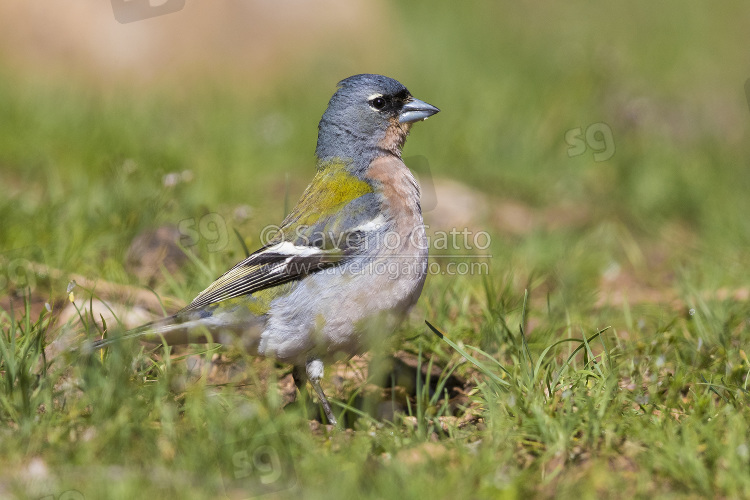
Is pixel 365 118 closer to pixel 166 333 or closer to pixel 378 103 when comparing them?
pixel 378 103

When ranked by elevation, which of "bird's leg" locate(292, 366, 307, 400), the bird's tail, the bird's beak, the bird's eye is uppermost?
the bird's eye

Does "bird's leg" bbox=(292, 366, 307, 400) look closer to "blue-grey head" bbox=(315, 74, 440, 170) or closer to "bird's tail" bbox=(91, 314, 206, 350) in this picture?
"bird's tail" bbox=(91, 314, 206, 350)

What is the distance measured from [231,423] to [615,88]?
7.74 m


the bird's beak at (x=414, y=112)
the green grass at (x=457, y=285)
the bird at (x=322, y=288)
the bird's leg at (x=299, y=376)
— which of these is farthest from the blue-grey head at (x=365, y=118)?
the bird's leg at (x=299, y=376)

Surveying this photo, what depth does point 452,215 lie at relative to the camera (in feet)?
22.9

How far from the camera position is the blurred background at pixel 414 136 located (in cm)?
540

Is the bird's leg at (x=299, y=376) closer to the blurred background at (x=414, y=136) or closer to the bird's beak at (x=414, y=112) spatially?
the blurred background at (x=414, y=136)

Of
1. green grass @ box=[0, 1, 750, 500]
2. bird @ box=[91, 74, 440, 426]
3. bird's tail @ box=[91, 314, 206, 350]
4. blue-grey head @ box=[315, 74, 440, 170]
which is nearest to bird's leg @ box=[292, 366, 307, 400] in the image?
bird @ box=[91, 74, 440, 426]

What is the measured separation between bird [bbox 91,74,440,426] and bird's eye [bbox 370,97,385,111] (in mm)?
546

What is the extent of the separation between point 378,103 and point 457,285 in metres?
1.20

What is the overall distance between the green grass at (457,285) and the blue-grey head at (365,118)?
983mm

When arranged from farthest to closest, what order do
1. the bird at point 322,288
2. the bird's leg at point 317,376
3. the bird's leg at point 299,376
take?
the bird's leg at point 299,376, the bird's leg at point 317,376, the bird at point 322,288

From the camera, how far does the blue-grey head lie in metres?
4.71

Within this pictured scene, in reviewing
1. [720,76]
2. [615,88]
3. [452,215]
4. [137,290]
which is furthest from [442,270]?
[720,76]
